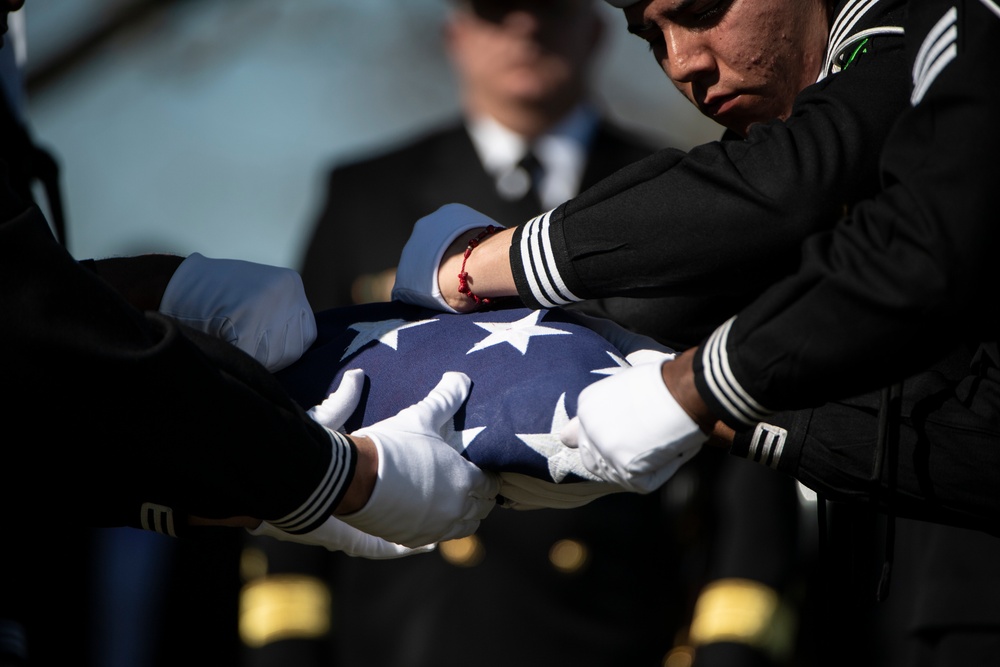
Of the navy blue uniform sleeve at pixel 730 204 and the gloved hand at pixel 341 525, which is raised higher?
the navy blue uniform sleeve at pixel 730 204

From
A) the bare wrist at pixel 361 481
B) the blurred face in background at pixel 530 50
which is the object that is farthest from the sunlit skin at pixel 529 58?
the bare wrist at pixel 361 481

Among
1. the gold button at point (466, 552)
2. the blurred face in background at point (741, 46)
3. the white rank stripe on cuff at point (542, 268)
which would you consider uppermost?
the blurred face in background at point (741, 46)

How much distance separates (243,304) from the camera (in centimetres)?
204

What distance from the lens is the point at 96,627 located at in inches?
171

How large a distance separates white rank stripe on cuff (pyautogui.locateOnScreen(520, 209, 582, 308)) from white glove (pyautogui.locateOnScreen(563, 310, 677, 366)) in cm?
18

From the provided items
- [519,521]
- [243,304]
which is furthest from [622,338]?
[519,521]

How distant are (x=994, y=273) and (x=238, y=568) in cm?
292

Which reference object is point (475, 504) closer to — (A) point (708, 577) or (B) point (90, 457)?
(B) point (90, 457)

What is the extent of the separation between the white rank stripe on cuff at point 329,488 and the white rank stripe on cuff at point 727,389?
497 mm

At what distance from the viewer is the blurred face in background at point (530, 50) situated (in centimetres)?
402

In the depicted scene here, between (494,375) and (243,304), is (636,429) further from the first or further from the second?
(243,304)

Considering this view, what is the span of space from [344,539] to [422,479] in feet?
0.97

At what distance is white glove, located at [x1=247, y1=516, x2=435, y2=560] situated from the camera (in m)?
2.13

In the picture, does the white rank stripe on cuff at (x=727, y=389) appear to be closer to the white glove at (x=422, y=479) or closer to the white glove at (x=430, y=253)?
the white glove at (x=422, y=479)
